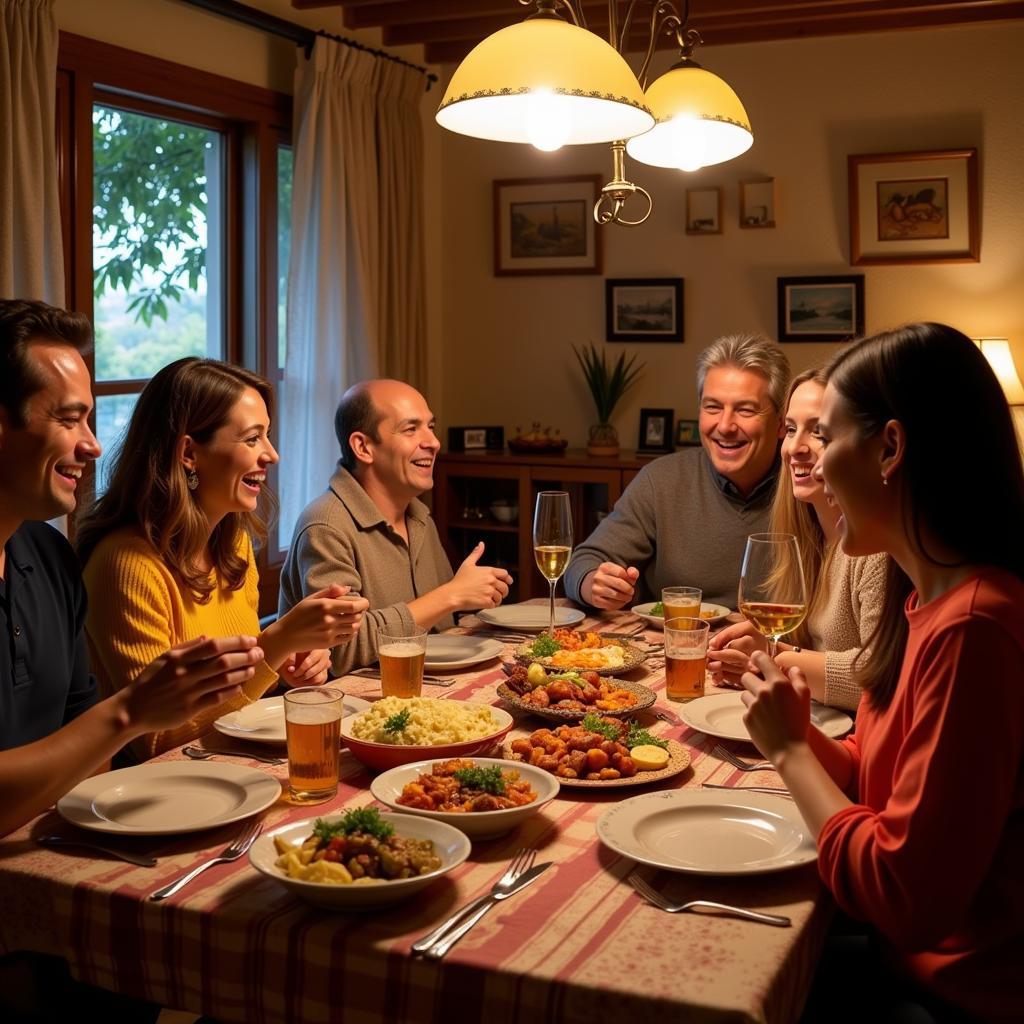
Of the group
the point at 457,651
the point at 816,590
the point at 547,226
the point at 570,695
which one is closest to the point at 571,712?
the point at 570,695

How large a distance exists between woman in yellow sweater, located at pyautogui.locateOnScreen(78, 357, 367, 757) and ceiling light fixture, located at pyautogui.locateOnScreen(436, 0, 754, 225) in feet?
2.37

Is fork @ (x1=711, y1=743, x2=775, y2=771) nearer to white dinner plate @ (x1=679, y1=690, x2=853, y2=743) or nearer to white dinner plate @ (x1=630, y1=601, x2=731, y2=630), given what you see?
white dinner plate @ (x1=679, y1=690, x2=853, y2=743)

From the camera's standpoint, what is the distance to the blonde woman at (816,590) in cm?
206

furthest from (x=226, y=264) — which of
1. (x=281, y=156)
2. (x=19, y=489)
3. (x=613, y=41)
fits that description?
(x=19, y=489)

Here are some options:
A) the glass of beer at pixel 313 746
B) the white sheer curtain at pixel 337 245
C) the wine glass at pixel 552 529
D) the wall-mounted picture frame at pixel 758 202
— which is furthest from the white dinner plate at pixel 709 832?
the wall-mounted picture frame at pixel 758 202

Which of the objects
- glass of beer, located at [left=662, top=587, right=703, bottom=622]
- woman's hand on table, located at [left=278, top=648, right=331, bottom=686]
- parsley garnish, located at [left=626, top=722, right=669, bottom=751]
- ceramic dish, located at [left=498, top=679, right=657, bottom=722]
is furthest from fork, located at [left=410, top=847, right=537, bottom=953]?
glass of beer, located at [left=662, top=587, right=703, bottom=622]

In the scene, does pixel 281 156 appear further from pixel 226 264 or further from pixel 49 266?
pixel 49 266

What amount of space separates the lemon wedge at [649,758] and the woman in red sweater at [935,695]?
0.25 m

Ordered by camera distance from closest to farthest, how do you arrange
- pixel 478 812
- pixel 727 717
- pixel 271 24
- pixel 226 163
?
pixel 478 812 < pixel 727 717 < pixel 271 24 < pixel 226 163

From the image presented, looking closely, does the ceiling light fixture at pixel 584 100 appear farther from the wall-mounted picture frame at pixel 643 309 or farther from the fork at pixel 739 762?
the wall-mounted picture frame at pixel 643 309

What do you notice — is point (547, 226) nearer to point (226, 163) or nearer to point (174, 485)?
point (226, 163)

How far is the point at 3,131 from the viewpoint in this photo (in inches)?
129

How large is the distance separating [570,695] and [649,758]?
27 cm

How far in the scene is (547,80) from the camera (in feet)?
6.21
